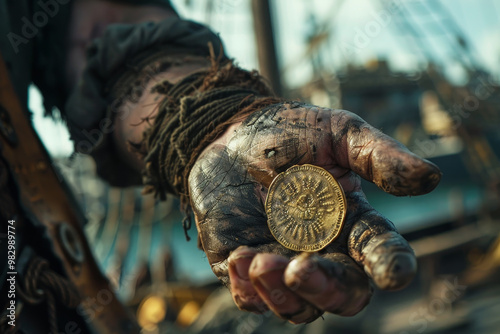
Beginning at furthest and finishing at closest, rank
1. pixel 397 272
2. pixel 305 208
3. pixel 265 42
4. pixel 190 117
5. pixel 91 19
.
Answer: pixel 265 42 < pixel 91 19 < pixel 190 117 < pixel 305 208 < pixel 397 272

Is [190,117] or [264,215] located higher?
[190,117]

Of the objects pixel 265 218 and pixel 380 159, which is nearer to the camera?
pixel 380 159

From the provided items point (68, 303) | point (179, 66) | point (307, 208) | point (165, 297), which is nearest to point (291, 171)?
point (307, 208)

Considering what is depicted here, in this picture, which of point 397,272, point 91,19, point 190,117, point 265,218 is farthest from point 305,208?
point 91,19

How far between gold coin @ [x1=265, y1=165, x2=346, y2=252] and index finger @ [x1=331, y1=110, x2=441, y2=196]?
0.05 metres

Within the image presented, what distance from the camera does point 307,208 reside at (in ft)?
2.82

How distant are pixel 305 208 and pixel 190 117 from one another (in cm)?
34

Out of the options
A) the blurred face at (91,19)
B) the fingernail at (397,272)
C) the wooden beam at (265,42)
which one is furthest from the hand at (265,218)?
the wooden beam at (265,42)

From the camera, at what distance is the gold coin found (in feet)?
2.70

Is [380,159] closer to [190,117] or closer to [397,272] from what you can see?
[397,272]

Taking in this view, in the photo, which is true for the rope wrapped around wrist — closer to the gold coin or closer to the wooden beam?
the gold coin

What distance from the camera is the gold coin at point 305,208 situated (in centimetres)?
82

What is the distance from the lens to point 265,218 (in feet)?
2.88

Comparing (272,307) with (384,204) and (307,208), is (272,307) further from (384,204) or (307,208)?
(384,204)
